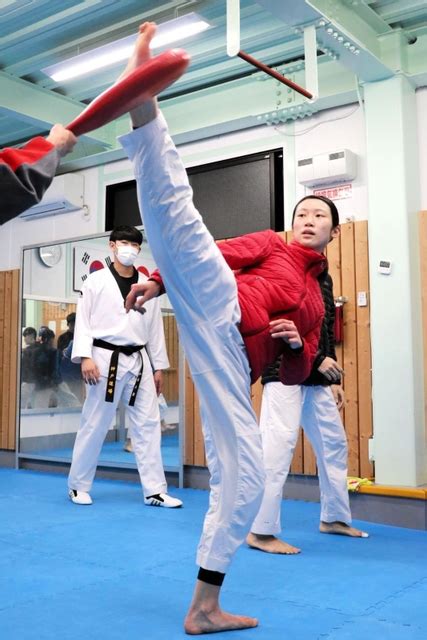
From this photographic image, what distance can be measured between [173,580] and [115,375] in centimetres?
218

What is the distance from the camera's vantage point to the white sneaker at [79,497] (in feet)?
15.8

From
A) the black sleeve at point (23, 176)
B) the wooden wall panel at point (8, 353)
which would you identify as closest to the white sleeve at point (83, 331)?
the wooden wall panel at point (8, 353)

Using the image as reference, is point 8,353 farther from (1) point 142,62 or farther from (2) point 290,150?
(1) point 142,62

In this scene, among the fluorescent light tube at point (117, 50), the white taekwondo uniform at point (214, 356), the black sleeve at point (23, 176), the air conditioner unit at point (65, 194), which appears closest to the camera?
the black sleeve at point (23, 176)

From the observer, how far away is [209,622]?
2227mm

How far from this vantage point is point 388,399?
4703mm

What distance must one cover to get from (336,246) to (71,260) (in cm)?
318

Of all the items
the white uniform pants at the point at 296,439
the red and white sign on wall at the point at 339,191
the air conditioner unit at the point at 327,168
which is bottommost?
the white uniform pants at the point at 296,439

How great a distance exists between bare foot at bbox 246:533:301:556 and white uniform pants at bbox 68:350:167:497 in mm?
1449

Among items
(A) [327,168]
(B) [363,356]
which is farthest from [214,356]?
(A) [327,168]

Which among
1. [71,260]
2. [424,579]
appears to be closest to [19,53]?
[71,260]

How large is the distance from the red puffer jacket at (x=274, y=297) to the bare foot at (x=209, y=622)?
81 centimetres

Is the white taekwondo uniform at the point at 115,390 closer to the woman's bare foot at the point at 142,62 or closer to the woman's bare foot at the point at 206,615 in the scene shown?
the woman's bare foot at the point at 206,615

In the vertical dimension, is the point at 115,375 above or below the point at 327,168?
below
